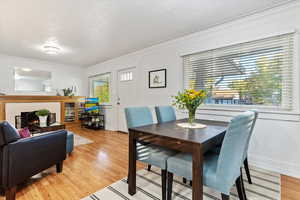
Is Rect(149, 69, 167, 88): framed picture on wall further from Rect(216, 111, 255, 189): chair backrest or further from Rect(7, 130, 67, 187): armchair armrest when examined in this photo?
Rect(216, 111, 255, 189): chair backrest

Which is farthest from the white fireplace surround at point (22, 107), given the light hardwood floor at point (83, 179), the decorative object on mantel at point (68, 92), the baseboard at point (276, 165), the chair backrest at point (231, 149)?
the baseboard at point (276, 165)

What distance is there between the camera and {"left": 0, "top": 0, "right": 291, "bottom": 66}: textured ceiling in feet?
6.56

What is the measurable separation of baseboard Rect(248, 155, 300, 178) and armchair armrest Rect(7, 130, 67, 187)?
2824 mm

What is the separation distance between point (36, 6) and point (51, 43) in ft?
5.00

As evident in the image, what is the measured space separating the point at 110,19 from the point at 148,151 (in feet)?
6.74

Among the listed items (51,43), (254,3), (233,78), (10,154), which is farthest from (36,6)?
(233,78)

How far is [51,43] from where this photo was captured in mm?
3385

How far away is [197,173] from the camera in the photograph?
1144 millimetres

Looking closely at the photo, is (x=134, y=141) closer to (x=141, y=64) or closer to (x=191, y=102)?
(x=191, y=102)

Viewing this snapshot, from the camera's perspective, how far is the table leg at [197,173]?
1134mm

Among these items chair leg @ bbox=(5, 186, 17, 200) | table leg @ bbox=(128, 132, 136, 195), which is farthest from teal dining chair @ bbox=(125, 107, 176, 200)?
chair leg @ bbox=(5, 186, 17, 200)

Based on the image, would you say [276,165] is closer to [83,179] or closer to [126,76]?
[83,179]

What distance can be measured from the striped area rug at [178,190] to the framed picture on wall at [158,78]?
1.99 m

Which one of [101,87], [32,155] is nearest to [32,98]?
[101,87]
